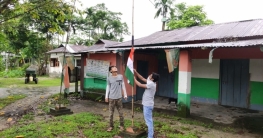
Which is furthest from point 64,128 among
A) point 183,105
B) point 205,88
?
point 205,88

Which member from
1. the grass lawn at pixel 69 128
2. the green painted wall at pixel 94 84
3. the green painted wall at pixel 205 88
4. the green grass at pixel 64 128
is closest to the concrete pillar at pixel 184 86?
the grass lawn at pixel 69 128

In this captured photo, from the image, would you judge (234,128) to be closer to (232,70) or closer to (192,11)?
(232,70)

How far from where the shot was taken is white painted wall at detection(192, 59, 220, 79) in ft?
28.8

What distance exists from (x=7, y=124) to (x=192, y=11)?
25332 mm

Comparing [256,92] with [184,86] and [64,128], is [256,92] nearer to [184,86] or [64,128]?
[184,86]

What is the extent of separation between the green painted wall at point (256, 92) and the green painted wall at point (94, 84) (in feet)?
20.8

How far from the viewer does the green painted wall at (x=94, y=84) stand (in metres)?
9.48

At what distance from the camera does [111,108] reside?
5262mm

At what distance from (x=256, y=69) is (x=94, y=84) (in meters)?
7.18

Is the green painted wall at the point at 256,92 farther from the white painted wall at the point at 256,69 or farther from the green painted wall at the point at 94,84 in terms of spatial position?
the green painted wall at the point at 94,84

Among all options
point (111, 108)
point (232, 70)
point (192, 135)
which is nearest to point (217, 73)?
point (232, 70)

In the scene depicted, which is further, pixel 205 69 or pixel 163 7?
pixel 163 7

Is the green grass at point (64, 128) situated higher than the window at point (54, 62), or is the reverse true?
the window at point (54, 62)

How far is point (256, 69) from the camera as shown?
777 cm
